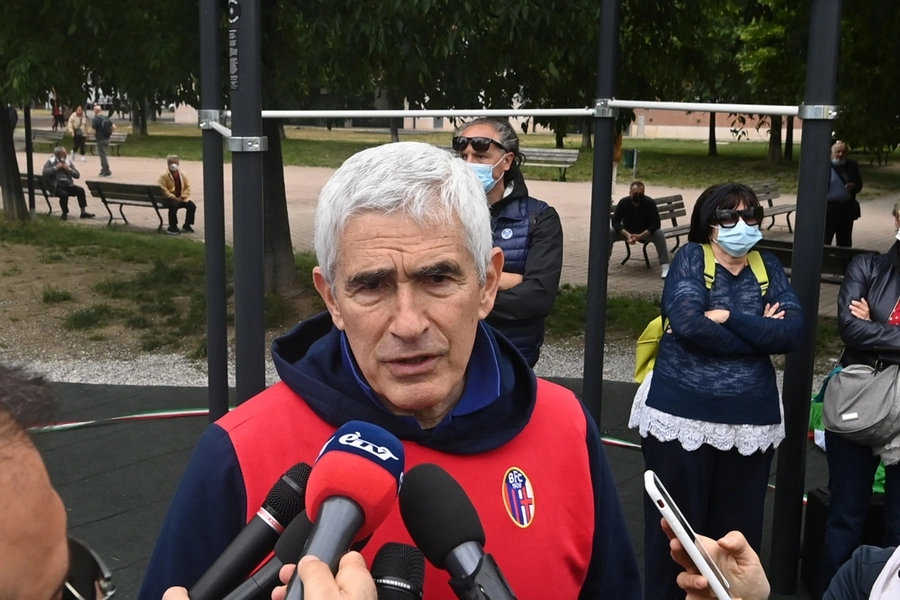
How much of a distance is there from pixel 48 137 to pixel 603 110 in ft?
128

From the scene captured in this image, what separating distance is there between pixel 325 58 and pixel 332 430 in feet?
25.2

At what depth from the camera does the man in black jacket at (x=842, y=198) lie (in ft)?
48.3

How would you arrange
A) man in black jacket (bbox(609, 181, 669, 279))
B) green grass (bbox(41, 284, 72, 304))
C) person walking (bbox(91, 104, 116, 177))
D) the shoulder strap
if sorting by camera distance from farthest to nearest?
person walking (bbox(91, 104, 116, 177)), man in black jacket (bbox(609, 181, 669, 279)), green grass (bbox(41, 284, 72, 304)), the shoulder strap

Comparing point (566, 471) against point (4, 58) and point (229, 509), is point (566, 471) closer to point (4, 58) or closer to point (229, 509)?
point (229, 509)

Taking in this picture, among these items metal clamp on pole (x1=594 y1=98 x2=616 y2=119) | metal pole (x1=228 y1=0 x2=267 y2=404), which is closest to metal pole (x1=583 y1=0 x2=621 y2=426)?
metal clamp on pole (x1=594 y1=98 x2=616 y2=119)

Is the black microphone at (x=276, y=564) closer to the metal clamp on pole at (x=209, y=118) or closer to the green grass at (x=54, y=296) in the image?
the metal clamp on pole at (x=209, y=118)

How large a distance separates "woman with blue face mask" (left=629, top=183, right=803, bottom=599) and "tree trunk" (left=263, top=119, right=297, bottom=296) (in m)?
7.19

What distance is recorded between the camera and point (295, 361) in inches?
88.3

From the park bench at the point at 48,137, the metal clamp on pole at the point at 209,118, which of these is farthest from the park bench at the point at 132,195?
the park bench at the point at 48,137

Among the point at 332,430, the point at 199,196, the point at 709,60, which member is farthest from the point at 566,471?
the point at 199,196

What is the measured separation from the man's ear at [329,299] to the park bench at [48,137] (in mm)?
35353

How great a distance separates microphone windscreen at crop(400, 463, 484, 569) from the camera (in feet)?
4.83

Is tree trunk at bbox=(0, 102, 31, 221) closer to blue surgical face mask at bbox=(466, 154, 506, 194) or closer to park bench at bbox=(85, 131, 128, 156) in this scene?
blue surgical face mask at bbox=(466, 154, 506, 194)

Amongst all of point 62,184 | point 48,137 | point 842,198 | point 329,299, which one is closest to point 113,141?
point 48,137
